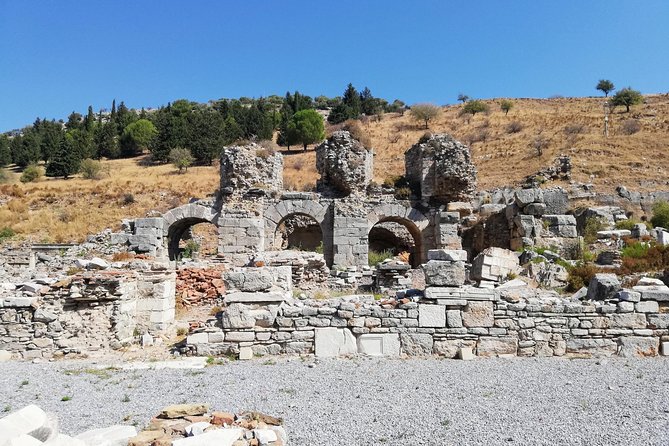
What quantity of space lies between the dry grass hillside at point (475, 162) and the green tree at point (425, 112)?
1.33 metres

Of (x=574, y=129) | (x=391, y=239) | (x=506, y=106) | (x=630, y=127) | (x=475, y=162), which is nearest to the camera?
(x=391, y=239)

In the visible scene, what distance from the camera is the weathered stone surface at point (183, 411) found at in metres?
4.17

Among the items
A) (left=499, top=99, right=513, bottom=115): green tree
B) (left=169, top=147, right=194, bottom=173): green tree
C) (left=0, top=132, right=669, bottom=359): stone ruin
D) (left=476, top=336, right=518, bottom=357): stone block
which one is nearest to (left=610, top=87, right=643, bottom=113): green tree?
(left=499, top=99, right=513, bottom=115): green tree

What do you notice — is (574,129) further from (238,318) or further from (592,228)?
(238,318)

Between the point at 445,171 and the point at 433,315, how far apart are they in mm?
11336

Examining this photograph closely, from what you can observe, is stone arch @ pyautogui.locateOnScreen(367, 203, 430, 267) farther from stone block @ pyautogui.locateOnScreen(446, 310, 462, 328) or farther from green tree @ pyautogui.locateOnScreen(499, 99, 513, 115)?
green tree @ pyautogui.locateOnScreen(499, 99, 513, 115)

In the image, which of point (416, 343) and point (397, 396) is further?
point (416, 343)

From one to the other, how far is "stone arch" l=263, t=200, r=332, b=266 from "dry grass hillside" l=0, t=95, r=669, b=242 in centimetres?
630

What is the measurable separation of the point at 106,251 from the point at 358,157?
9752 mm

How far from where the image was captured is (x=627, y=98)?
153 ft

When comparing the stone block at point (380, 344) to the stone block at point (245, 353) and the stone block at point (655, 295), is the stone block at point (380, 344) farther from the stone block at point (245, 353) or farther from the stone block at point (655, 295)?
the stone block at point (655, 295)

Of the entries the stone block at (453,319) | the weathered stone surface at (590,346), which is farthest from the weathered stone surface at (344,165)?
the weathered stone surface at (590,346)

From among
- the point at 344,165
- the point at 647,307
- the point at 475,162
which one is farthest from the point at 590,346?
the point at 475,162

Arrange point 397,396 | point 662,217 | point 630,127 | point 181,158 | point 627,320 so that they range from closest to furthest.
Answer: point 397,396 < point 627,320 < point 662,217 < point 630,127 < point 181,158
